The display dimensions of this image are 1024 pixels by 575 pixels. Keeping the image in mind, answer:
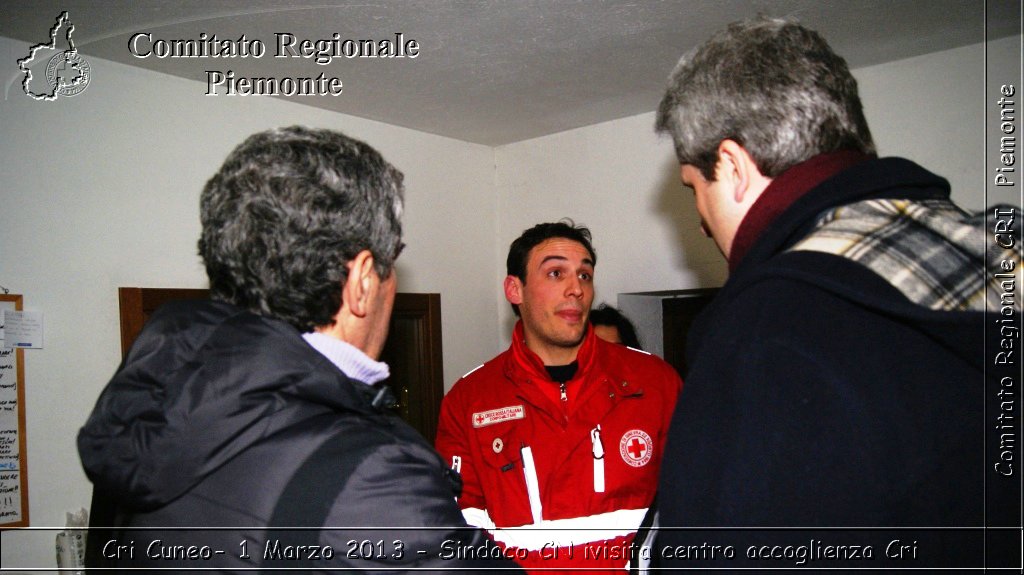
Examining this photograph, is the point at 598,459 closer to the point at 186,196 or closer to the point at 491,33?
the point at 491,33

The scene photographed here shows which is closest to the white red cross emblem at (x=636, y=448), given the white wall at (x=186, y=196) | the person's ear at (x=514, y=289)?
the person's ear at (x=514, y=289)

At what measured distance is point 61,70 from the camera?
2008mm

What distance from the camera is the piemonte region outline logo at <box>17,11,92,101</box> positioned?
195 cm

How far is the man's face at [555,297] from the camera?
2.14 meters

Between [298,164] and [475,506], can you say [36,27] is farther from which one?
[475,506]

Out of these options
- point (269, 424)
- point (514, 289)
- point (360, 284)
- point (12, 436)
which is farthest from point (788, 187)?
point (12, 436)

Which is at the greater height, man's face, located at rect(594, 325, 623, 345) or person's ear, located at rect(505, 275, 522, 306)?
person's ear, located at rect(505, 275, 522, 306)

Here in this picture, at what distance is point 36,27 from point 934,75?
2928mm

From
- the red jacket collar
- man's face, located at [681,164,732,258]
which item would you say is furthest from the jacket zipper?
man's face, located at [681,164,732,258]

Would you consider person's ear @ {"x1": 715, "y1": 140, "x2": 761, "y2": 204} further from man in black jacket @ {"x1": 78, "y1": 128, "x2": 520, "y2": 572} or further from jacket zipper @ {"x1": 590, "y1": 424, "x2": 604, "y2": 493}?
jacket zipper @ {"x1": 590, "y1": 424, "x2": 604, "y2": 493}

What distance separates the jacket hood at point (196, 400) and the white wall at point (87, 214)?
58.0 inches

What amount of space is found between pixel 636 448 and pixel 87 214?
1.87m

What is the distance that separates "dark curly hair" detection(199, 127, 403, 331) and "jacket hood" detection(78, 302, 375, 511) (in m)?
0.06

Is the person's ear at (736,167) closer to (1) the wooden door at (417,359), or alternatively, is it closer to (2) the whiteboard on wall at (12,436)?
(2) the whiteboard on wall at (12,436)
